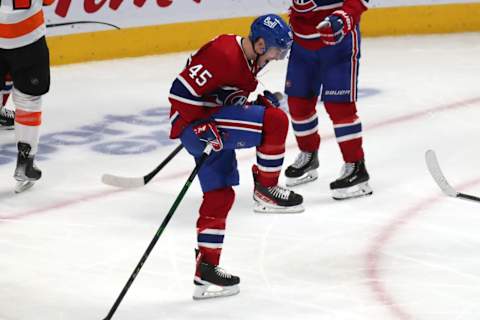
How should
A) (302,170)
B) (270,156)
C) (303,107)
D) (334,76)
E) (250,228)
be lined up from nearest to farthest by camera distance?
(270,156)
(250,228)
(334,76)
(303,107)
(302,170)

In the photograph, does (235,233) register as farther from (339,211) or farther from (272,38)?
(272,38)

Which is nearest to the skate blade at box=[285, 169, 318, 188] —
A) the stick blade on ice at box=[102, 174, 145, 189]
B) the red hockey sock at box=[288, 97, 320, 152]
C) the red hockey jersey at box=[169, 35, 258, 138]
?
the red hockey sock at box=[288, 97, 320, 152]

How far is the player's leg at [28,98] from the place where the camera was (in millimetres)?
4926

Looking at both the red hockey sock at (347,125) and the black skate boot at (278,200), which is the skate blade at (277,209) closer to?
the black skate boot at (278,200)

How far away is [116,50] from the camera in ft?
24.0

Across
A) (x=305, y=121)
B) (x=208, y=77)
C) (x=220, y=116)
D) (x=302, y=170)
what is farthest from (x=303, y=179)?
(x=208, y=77)

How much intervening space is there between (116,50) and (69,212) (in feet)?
9.42

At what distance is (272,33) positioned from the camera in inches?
138

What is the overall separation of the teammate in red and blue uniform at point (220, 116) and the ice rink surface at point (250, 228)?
0.62ft

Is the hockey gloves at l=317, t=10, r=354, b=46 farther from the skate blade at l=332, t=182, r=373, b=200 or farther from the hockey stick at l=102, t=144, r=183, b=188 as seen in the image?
the hockey stick at l=102, t=144, r=183, b=188

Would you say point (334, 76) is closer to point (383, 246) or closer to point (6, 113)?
point (383, 246)

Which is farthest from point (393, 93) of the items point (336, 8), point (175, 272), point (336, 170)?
point (175, 272)

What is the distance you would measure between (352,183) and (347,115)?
29cm

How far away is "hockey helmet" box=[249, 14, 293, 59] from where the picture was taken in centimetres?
351
